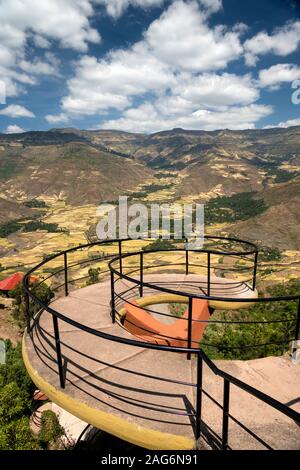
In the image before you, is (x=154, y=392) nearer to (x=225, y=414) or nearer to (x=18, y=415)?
(x=225, y=414)

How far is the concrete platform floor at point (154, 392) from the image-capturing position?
3.70 m

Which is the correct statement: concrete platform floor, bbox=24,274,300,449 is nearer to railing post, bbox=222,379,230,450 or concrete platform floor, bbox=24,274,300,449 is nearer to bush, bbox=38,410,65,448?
railing post, bbox=222,379,230,450

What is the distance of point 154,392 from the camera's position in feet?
14.0

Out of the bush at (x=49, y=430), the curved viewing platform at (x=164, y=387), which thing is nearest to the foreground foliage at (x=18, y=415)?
the bush at (x=49, y=430)

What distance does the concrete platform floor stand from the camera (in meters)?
3.70

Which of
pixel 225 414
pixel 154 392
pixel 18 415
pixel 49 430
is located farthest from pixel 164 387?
pixel 49 430

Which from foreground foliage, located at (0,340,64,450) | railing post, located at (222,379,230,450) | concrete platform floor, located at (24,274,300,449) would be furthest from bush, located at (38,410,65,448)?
railing post, located at (222,379,230,450)

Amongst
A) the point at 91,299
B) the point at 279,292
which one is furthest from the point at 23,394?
the point at 279,292

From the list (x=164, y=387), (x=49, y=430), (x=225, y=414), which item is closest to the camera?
(x=225, y=414)

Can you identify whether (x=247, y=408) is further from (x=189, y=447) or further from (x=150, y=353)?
(x=150, y=353)

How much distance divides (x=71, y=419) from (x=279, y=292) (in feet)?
107

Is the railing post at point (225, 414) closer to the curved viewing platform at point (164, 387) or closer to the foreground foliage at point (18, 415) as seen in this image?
the curved viewing platform at point (164, 387)

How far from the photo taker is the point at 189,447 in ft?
11.8

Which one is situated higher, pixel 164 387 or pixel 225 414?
pixel 225 414
